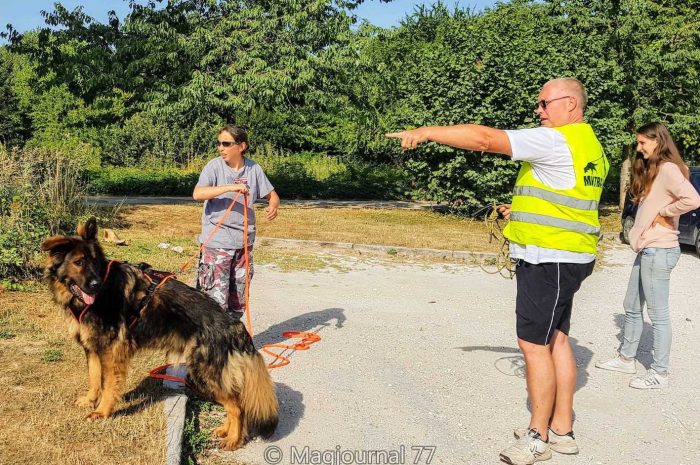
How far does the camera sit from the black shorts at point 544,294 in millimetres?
4117

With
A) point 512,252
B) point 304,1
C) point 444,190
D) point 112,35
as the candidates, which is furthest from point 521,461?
point 112,35

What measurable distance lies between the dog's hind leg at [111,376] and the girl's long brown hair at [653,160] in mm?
4937

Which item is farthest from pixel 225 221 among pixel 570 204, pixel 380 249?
pixel 380 249

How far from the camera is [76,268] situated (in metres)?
4.21

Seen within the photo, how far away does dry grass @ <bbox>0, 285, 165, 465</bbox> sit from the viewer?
388cm

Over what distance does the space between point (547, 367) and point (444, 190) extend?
15299mm

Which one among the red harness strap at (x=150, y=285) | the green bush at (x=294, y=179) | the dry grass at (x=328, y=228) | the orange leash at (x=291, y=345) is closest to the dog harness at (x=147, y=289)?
the red harness strap at (x=150, y=285)

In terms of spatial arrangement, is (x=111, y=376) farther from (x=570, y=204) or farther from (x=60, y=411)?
(x=570, y=204)

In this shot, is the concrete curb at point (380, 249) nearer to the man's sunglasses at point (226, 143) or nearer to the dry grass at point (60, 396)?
the dry grass at point (60, 396)

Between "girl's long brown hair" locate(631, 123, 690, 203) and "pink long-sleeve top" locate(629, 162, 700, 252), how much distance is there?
0.21ft

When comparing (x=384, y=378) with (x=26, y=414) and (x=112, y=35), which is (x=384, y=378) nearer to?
(x=26, y=414)

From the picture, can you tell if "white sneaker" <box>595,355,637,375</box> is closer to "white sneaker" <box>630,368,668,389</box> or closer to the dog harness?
"white sneaker" <box>630,368,668,389</box>

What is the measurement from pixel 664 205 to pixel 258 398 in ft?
13.7

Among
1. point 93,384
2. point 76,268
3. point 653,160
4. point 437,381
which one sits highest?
point 653,160
